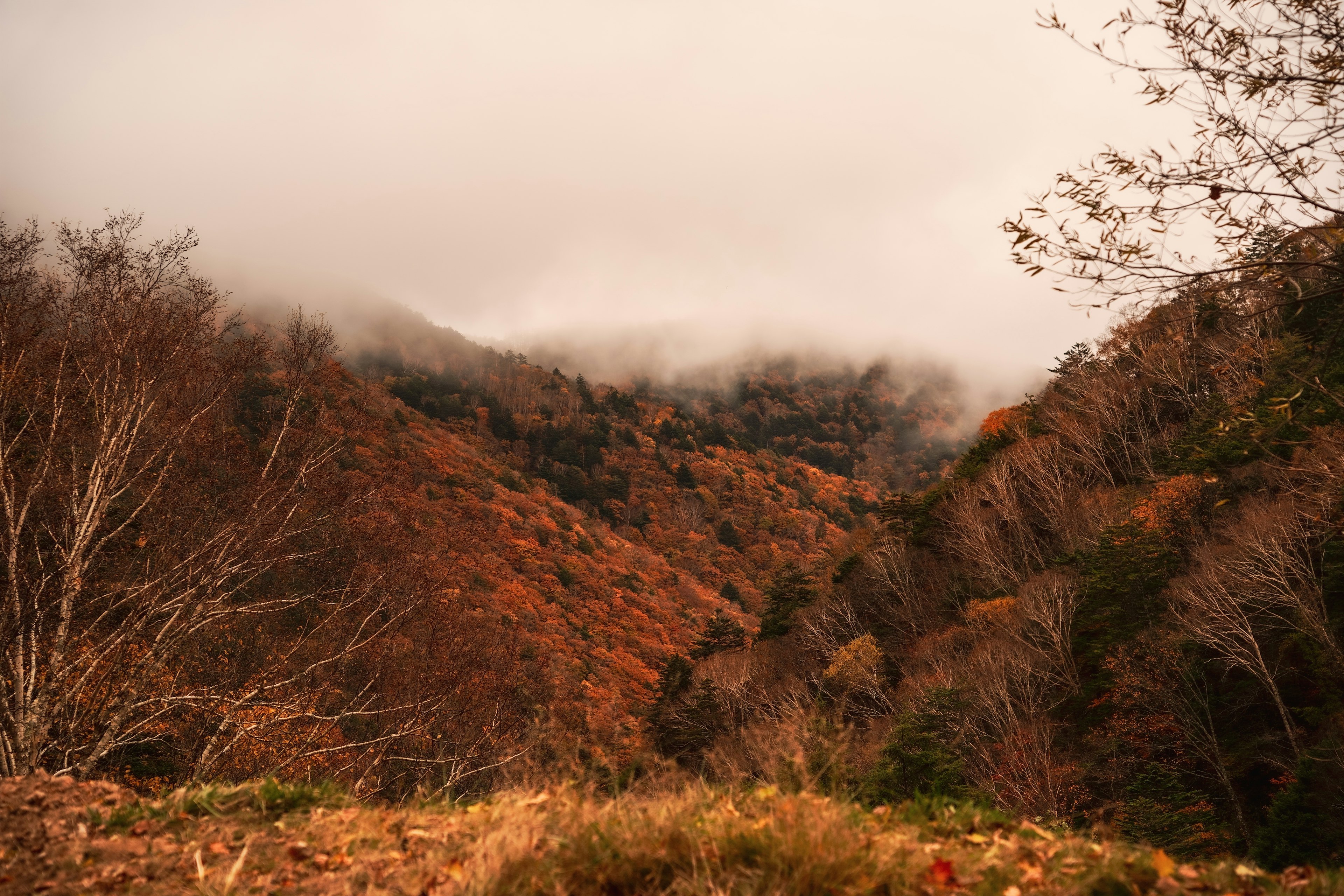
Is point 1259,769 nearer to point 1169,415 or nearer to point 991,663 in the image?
point 991,663

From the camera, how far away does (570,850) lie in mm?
3176

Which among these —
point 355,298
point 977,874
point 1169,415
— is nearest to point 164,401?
point 977,874

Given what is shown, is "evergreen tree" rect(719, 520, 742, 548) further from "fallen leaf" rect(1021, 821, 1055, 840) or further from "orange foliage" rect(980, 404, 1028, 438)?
"fallen leaf" rect(1021, 821, 1055, 840)

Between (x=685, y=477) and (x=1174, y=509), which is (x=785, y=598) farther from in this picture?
(x=685, y=477)

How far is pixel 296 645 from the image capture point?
10695 mm

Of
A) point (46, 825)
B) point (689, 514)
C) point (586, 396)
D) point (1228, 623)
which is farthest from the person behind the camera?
point (586, 396)

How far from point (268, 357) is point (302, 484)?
2407 mm

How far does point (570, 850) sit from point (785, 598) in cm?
3609

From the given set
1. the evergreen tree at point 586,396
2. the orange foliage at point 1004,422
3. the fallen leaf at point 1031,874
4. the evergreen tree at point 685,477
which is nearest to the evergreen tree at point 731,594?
the evergreen tree at point 685,477

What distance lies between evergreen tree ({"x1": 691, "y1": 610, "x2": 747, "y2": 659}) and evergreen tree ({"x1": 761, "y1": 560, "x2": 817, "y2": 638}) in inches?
64.4

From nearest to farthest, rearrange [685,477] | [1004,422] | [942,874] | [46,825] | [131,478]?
[942,874] < [46,825] < [131,478] < [1004,422] < [685,477]

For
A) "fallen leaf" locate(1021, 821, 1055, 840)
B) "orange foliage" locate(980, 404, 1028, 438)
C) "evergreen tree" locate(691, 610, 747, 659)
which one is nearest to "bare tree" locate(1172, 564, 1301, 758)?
"fallen leaf" locate(1021, 821, 1055, 840)

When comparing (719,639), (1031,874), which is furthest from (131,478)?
(719,639)

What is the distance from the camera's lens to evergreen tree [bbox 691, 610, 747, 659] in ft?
128
